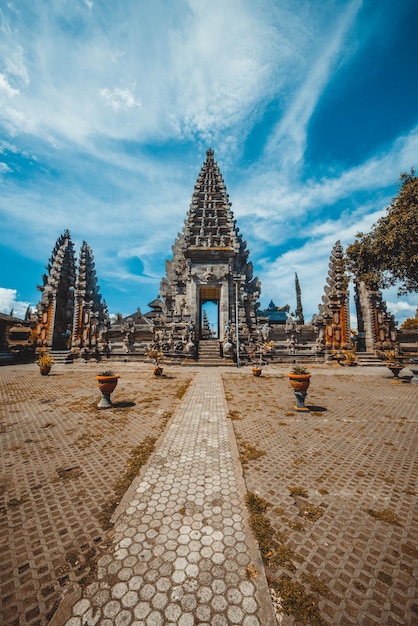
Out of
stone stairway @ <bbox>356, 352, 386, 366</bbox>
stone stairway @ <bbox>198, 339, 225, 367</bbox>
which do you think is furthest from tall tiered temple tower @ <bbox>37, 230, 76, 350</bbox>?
stone stairway @ <bbox>356, 352, 386, 366</bbox>

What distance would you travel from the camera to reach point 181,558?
2.29 metres

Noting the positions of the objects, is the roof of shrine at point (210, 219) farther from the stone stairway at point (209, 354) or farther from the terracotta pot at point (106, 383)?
the terracotta pot at point (106, 383)

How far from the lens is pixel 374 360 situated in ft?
68.9

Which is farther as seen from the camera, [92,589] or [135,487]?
[135,487]

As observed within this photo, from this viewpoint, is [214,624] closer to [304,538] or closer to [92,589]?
[92,589]

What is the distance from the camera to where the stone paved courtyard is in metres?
2.04

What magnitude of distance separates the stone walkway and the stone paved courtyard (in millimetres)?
167

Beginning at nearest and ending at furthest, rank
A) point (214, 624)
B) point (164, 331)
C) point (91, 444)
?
point (214, 624)
point (91, 444)
point (164, 331)

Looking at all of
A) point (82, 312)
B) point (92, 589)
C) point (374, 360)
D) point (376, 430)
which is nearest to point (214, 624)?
point (92, 589)

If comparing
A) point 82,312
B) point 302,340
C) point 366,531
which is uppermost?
point 82,312

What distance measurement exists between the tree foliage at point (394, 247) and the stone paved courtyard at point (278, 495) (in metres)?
7.89

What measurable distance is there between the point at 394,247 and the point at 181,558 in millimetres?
14266

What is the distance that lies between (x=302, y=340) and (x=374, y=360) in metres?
6.02

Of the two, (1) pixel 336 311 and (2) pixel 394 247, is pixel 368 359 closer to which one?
(1) pixel 336 311
